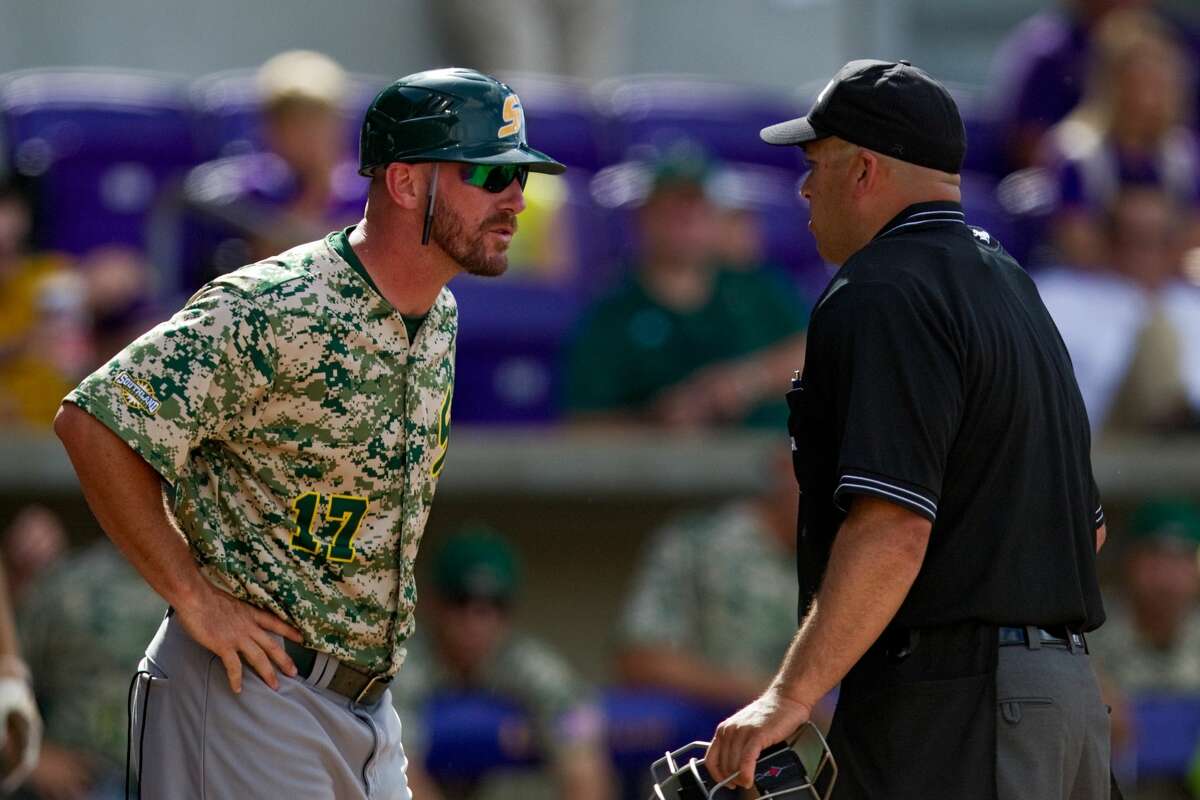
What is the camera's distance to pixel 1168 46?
909 centimetres

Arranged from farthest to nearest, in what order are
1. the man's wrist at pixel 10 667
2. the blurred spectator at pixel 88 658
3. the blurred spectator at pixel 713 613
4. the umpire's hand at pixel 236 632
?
the blurred spectator at pixel 713 613 < the blurred spectator at pixel 88 658 < the man's wrist at pixel 10 667 < the umpire's hand at pixel 236 632

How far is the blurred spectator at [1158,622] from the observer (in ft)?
24.4

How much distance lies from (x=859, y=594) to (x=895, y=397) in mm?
336

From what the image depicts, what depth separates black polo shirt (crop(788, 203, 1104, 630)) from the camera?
10.7 feet

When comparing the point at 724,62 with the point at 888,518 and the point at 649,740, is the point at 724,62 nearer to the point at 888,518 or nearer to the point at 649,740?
Result: the point at 649,740

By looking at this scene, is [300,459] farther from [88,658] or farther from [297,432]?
[88,658]

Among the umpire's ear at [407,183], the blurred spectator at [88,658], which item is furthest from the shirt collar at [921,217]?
the blurred spectator at [88,658]

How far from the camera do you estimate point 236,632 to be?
3451 millimetres

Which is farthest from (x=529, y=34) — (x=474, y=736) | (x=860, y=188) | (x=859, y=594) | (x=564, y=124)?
(x=859, y=594)

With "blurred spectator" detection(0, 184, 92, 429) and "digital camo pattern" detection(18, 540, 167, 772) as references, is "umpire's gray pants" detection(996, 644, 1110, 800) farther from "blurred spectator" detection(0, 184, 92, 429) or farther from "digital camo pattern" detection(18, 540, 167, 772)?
"blurred spectator" detection(0, 184, 92, 429)

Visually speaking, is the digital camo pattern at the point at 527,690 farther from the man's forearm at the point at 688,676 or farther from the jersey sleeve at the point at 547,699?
the man's forearm at the point at 688,676

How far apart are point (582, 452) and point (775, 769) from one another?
13.0ft

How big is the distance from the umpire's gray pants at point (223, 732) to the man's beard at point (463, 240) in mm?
835

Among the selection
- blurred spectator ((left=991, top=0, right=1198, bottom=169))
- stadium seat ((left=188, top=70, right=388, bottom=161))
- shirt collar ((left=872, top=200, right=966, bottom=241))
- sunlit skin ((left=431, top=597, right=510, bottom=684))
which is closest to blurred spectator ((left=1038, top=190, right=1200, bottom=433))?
blurred spectator ((left=991, top=0, right=1198, bottom=169))
